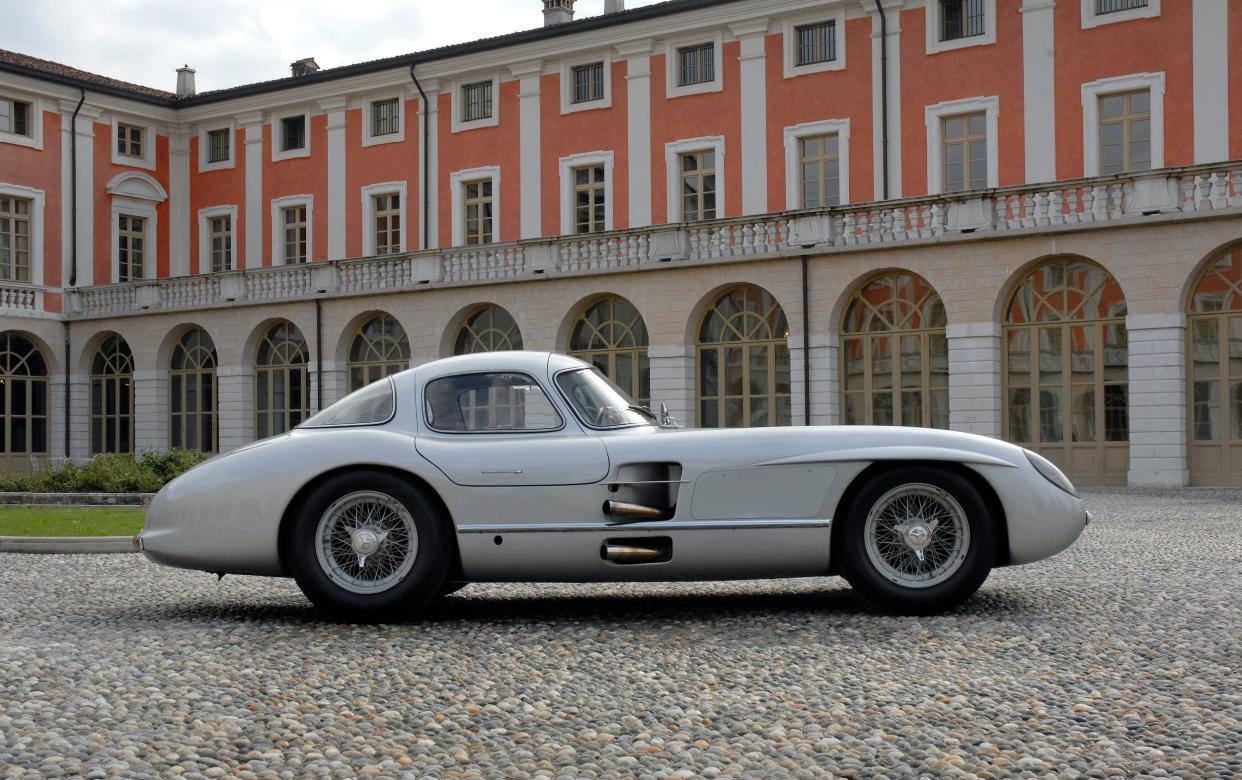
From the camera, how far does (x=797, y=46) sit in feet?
95.7

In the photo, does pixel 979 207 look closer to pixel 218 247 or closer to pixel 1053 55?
pixel 1053 55

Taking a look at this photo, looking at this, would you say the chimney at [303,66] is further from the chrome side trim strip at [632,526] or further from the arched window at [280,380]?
the chrome side trim strip at [632,526]

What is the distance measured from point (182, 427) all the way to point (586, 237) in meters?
13.4

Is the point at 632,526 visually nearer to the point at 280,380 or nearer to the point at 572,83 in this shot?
the point at 572,83

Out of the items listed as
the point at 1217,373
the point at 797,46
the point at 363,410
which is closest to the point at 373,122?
the point at 797,46

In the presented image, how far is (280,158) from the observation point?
1454 inches

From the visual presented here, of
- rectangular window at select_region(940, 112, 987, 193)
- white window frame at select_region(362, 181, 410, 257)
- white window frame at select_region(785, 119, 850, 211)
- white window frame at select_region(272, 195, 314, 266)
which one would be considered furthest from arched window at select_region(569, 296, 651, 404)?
white window frame at select_region(272, 195, 314, 266)

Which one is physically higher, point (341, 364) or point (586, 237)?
point (586, 237)

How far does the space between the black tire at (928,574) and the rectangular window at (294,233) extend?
31.5 metres

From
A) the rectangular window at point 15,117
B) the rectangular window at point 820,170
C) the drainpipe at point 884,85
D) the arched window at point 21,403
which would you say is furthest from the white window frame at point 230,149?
the drainpipe at point 884,85

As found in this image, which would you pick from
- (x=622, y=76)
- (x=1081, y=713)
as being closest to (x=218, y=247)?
(x=622, y=76)

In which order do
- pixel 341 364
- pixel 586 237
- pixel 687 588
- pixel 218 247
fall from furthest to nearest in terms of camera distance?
1. pixel 218 247
2. pixel 341 364
3. pixel 586 237
4. pixel 687 588

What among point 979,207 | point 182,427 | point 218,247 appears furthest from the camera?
point 218,247

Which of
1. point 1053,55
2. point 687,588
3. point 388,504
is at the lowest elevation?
point 687,588
